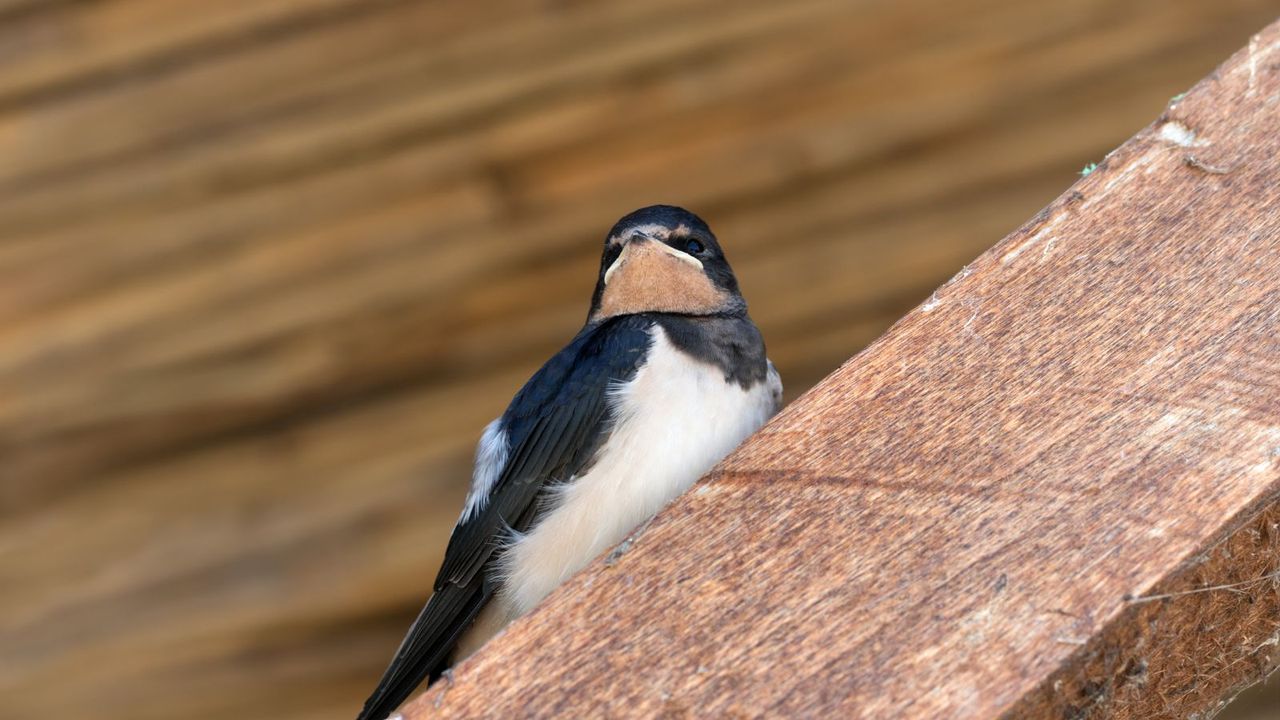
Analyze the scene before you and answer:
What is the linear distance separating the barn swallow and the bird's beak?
16 centimetres

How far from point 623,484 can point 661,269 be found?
50 centimetres

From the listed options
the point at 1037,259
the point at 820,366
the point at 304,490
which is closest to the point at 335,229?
the point at 304,490

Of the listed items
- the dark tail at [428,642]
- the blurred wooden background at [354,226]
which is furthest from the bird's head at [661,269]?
the dark tail at [428,642]

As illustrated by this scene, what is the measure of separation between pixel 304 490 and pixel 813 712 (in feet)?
→ 5.62

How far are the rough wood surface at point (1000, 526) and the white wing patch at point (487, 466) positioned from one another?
66 centimetres

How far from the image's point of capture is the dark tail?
Result: 64.6 inches

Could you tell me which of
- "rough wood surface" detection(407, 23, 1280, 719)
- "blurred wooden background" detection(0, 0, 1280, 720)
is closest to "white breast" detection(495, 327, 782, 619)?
"rough wood surface" detection(407, 23, 1280, 719)

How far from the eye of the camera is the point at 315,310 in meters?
2.61

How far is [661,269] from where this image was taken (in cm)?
214

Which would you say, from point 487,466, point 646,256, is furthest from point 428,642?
point 646,256

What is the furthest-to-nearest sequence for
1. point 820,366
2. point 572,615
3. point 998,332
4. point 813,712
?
1. point 820,366
2. point 998,332
3. point 572,615
4. point 813,712

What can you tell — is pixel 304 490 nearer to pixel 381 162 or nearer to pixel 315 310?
pixel 315 310

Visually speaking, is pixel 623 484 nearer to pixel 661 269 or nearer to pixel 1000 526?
pixel 661 269

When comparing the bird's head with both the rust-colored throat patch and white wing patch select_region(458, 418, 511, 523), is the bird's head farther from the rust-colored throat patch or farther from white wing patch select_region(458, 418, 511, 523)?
white wing patch select_region(458, 418, 511, 523)
